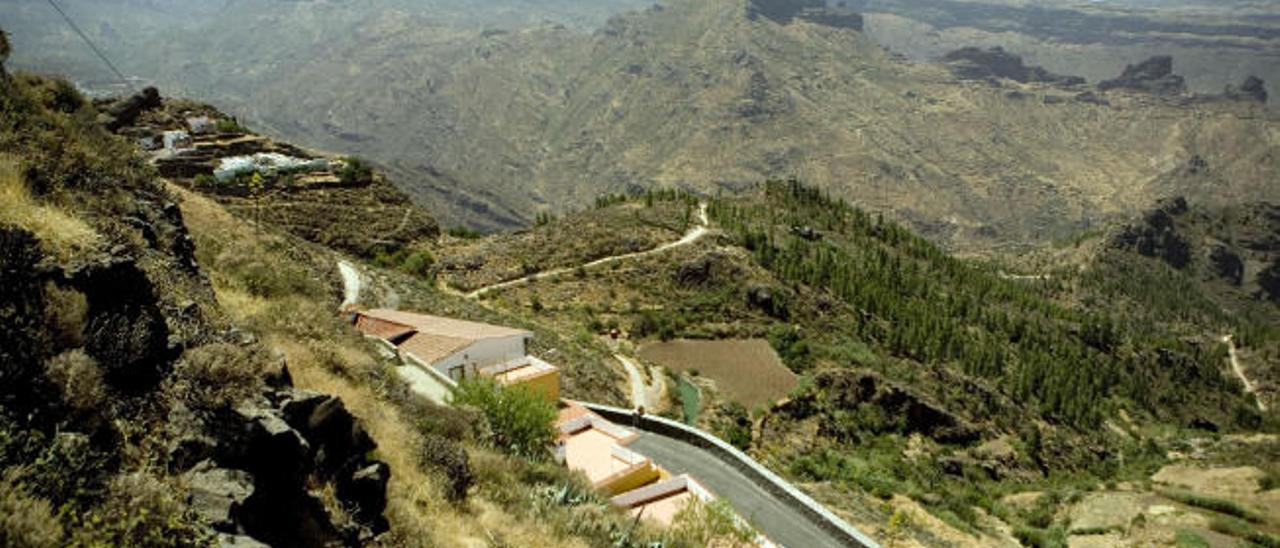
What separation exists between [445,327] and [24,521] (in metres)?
26.8

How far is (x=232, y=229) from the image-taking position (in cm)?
3347

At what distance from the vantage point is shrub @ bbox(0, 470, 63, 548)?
6789 millimetres

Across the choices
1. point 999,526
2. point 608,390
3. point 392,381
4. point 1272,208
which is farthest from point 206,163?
point 1272,208

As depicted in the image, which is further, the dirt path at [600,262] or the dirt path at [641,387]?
the dirt path at [600,262]

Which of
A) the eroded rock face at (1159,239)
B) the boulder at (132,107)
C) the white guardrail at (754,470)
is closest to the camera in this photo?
the white guardrail at (754,470)

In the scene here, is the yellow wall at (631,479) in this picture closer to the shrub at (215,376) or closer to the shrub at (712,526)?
the shrub at (712,526)

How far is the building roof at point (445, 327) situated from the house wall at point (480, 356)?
0.24 m

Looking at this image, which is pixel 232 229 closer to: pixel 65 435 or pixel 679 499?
pixel 679 499

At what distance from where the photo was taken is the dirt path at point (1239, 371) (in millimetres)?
94294

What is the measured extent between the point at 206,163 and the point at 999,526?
5451cm

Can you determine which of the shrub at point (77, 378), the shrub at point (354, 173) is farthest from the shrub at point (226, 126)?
the shrub at point (77, 378)

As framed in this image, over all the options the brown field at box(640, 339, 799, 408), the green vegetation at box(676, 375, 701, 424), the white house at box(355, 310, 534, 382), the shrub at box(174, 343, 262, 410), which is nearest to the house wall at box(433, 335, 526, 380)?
the white house at box(355, 310, 534, 382)

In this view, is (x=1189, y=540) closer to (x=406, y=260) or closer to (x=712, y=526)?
(x=712, y=526)

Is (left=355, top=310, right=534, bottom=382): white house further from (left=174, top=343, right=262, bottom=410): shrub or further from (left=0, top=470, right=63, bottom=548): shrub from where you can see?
(left=0, top=470, right=63, bottom=548): shrub
